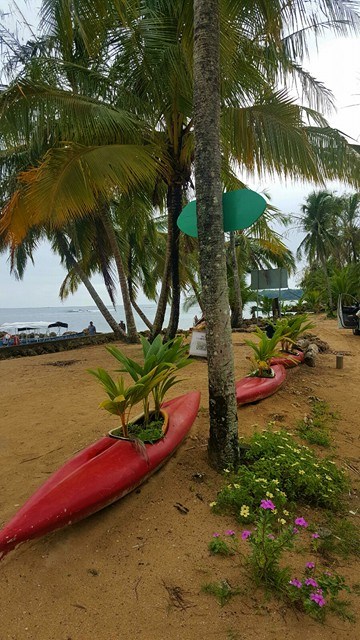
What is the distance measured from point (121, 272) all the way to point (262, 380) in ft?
22.7

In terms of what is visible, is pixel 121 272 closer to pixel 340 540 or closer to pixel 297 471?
pixel 297 471

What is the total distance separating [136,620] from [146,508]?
764mm

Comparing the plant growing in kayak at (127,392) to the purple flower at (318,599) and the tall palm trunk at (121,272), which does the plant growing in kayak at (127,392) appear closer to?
the purple flower at (318,599)

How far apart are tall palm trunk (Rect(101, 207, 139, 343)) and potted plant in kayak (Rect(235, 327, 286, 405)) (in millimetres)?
6310

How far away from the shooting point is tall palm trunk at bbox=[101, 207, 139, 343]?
404 inches

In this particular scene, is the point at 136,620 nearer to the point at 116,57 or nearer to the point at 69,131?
the point at 69,131

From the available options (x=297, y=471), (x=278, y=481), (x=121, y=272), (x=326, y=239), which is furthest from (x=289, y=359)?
(x=326, y=239)

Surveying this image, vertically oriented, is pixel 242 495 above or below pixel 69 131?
below

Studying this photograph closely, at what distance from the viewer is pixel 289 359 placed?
589 centimetres

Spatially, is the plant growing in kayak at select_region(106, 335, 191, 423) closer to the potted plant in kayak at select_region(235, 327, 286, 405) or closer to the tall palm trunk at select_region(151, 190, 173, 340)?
the potted plant in kayak at select_region(235, 327, 286, 405)

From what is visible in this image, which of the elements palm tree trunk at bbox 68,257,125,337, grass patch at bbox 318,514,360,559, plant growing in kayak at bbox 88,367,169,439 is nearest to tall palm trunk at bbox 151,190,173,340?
palm tree trunk at bbox 68,257,125,337

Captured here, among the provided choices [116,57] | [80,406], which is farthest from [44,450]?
[116,57]

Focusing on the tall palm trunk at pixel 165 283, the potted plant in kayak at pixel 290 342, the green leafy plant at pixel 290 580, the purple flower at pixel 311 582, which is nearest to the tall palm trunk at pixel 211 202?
the green leafy plant at pixel 290 580

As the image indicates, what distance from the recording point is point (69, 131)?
231 inches
